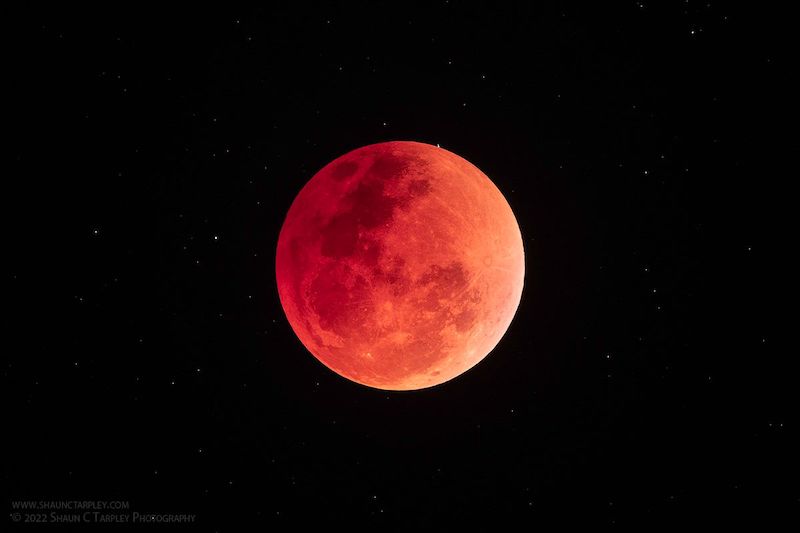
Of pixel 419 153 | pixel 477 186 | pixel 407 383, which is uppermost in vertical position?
pixel 419 153

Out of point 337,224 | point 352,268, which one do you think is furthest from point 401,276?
point 337,224

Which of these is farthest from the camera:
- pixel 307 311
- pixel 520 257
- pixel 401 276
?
pixel 520 257

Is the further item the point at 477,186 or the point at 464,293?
the point at 477,186

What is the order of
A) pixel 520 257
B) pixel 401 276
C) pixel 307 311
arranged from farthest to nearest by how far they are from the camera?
pixel 520 257 → pixel 307 311 → pixel 401 276

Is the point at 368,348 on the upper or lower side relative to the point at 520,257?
lower

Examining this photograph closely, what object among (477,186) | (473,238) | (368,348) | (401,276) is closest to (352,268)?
(401,276)

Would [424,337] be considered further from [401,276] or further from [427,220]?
[427,220]

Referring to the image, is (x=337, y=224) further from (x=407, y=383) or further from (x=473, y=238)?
(x=407, y=383)
